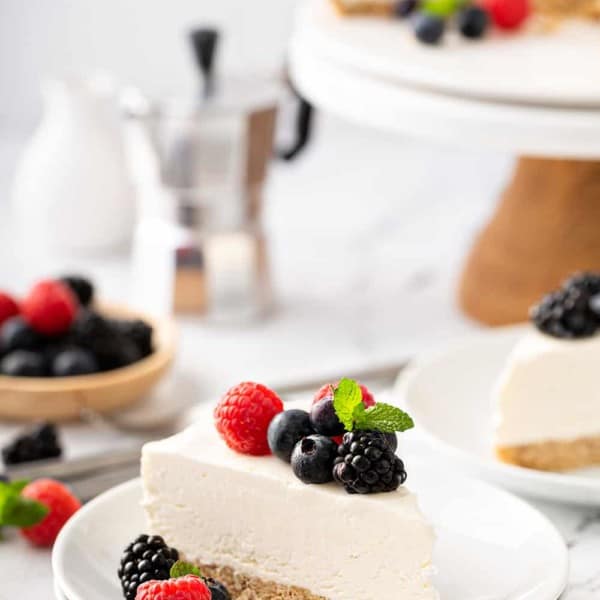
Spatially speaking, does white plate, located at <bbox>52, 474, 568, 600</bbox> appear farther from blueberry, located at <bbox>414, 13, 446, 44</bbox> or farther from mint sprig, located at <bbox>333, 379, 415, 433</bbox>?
blueberry, located at <bbox>414, 13, 446, 44</bbox>

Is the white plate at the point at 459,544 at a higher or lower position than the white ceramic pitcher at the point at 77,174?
higher

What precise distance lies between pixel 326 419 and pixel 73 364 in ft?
2.09

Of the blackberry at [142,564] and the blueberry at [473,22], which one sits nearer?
the blackberry at [142,564]

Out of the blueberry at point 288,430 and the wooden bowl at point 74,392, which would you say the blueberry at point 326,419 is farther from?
the wooden bowl at point 74,392

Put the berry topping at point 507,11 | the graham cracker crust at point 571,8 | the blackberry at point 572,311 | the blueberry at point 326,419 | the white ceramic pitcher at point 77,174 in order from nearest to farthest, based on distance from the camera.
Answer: the blueberry at point 326,419 → the blackberry at point 572,311 → the berry topping at point 507,11 → the graham cracker crust at point 571,8 → the white ceramic pitcher at point 77,174

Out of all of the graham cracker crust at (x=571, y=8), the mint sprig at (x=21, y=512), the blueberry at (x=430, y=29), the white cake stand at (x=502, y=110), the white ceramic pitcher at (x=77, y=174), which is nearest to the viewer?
the mint sprig at (x=21, y=512)

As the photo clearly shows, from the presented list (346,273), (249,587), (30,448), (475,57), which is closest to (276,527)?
(249,587)

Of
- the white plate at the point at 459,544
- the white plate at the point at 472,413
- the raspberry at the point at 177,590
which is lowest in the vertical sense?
the white plate at the point at 472,413

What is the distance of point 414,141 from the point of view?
11.0ft

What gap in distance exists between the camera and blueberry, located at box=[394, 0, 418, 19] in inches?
83.5

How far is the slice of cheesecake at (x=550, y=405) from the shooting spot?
1625 millimetres

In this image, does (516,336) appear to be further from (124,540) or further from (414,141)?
(414,141)

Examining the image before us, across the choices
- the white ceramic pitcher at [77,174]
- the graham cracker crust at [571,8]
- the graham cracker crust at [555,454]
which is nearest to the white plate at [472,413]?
the graham cracker crust at [555,454]

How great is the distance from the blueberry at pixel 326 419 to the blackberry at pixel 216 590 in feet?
0.54
